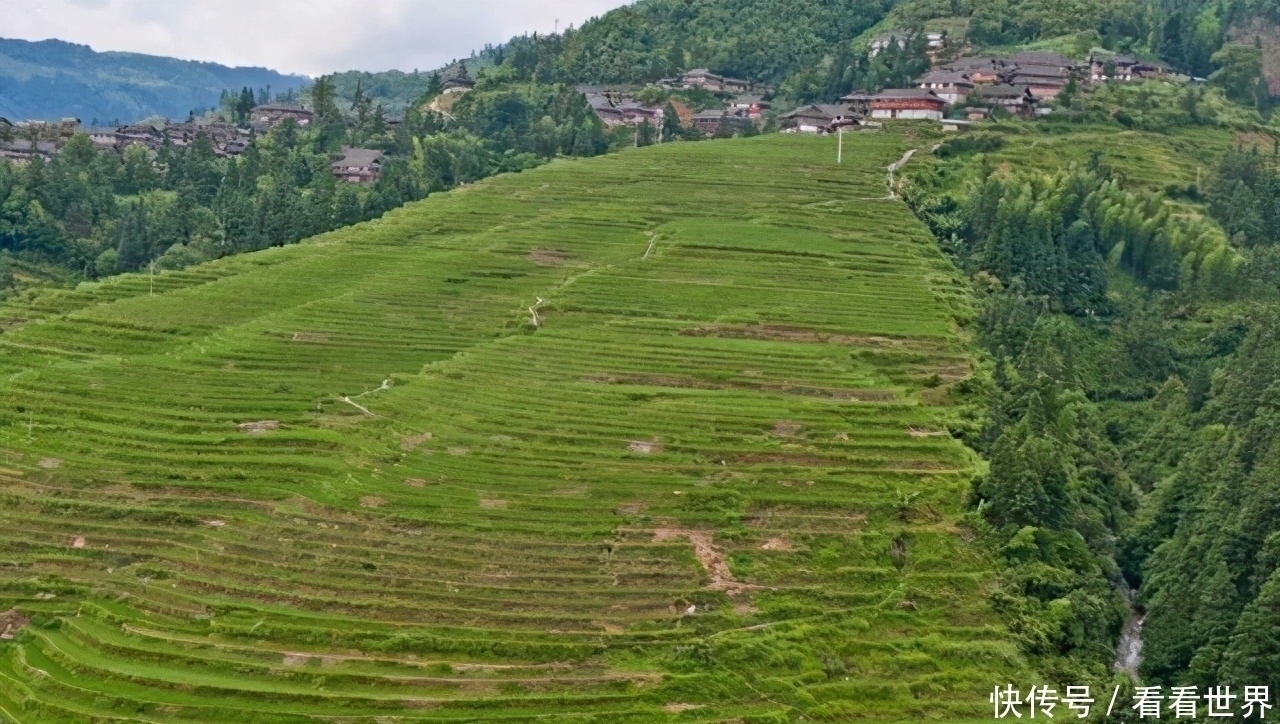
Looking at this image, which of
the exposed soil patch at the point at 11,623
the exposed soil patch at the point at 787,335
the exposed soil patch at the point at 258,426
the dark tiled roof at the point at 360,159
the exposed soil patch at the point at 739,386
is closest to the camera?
the exposed soil patch at the point at 11,623

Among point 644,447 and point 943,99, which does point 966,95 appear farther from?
point 644,447

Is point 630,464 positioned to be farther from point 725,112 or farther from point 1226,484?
point 725,112

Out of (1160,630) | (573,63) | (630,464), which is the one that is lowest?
(1160,630)

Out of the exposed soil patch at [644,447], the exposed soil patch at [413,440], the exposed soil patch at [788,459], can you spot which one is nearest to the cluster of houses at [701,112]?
the exposed soil patch at [644,447]

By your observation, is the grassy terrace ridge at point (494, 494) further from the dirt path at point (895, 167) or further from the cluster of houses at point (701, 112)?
the cluster of houses at point (701, 112)

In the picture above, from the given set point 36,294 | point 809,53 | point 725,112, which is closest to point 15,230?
point 36,294

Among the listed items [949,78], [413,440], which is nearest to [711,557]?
[413,440]
